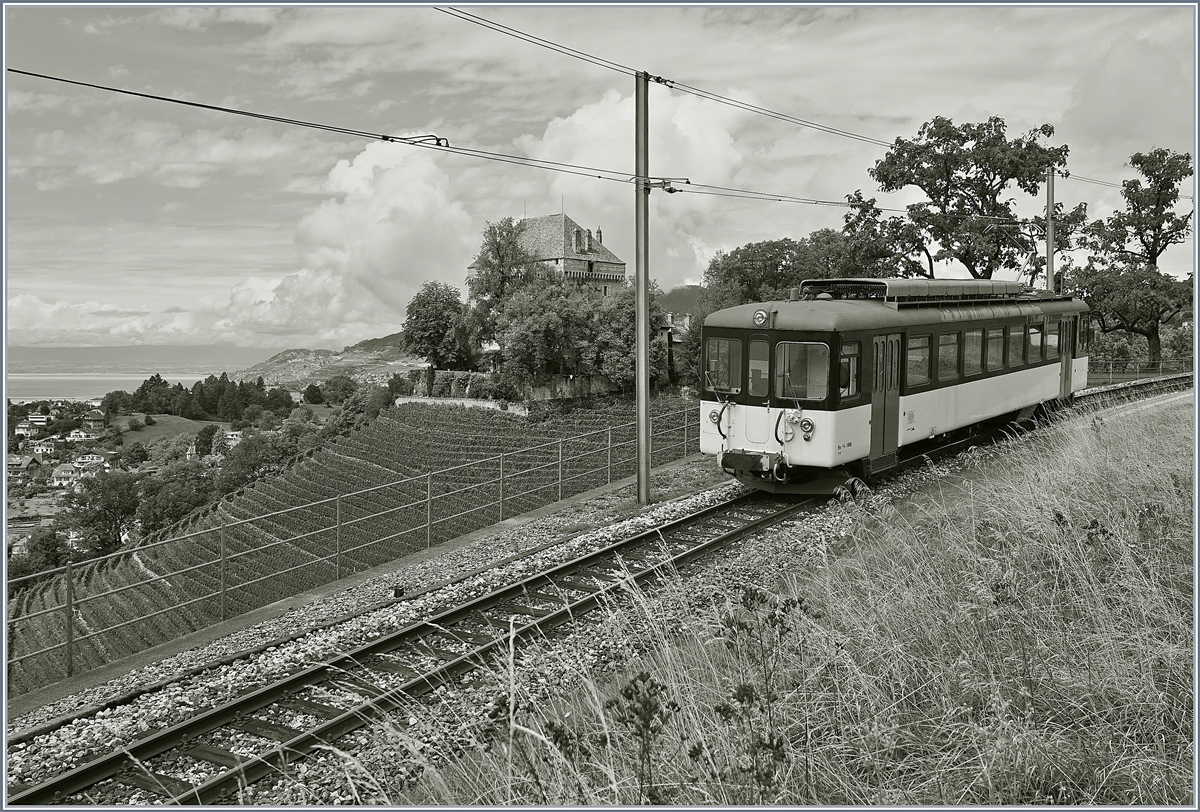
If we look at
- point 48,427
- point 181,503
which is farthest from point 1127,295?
point 181,503

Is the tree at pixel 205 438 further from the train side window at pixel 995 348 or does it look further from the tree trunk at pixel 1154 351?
the train side window at pixel 995 348

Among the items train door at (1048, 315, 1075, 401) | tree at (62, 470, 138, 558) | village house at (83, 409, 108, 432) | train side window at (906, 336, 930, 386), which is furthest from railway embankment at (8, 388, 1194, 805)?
tree at (62, 470, 138, 558)

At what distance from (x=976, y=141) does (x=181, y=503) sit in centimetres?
8361

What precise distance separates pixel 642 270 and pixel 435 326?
249ft

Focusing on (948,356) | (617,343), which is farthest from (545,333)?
(948,356)

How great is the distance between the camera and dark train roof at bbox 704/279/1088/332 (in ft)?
43.0

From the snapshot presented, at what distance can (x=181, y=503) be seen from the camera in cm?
9144

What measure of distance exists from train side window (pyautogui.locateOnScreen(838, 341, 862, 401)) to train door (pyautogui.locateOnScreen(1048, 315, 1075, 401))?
36.6 feet

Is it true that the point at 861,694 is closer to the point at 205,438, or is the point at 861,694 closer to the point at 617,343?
the point at 617,343

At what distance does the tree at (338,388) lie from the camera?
380ft

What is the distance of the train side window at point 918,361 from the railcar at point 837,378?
2 centimetres

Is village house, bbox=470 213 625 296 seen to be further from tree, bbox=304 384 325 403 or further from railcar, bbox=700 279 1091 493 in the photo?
railcar, bbox=700 279 1091 493

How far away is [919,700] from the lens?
503cm

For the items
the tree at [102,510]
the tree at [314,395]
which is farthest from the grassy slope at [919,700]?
the tree at [314,395]
